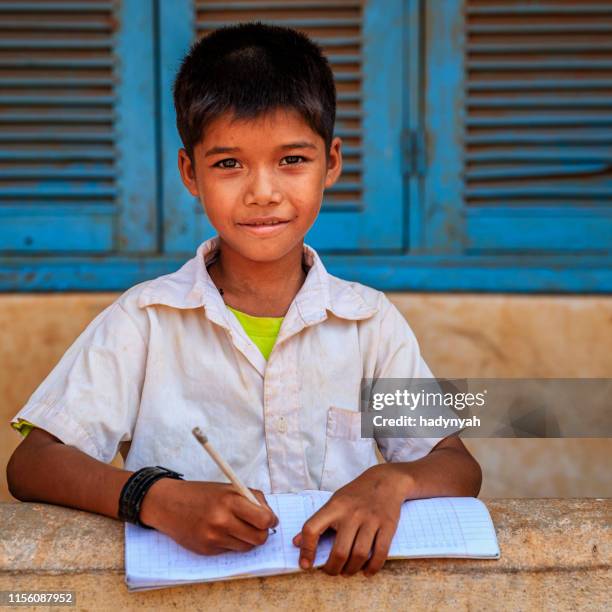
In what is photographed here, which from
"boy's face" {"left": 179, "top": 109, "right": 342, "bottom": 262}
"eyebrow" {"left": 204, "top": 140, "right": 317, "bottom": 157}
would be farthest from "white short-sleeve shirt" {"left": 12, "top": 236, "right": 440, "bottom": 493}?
"eyebrow" {"left": 204, "top": 140, "right": 317, "bottom": 157}

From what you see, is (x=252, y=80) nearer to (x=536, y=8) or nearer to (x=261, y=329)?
(x=261, y=329)

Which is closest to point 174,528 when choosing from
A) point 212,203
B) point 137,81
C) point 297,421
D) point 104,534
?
point 104,534

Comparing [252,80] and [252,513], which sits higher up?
[252,80]

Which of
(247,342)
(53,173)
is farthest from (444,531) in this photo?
(53,173)

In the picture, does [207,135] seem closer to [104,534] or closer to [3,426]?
[104,534]

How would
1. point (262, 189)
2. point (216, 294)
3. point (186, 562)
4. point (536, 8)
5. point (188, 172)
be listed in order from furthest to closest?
point (536, 8) < point (188, 172) < point (216, 294) < point (262, 189) < point (186, 562)

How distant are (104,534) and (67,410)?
1.02ft

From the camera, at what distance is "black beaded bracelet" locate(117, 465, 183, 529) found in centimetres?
145

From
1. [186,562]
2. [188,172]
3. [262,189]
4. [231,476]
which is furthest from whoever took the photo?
[188,172]

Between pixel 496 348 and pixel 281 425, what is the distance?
1.30 m

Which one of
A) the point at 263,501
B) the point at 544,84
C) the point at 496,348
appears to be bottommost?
the point at 496,348

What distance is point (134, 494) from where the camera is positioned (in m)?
1.46

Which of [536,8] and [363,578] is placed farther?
[536,8]

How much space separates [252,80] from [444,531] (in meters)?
0.87
